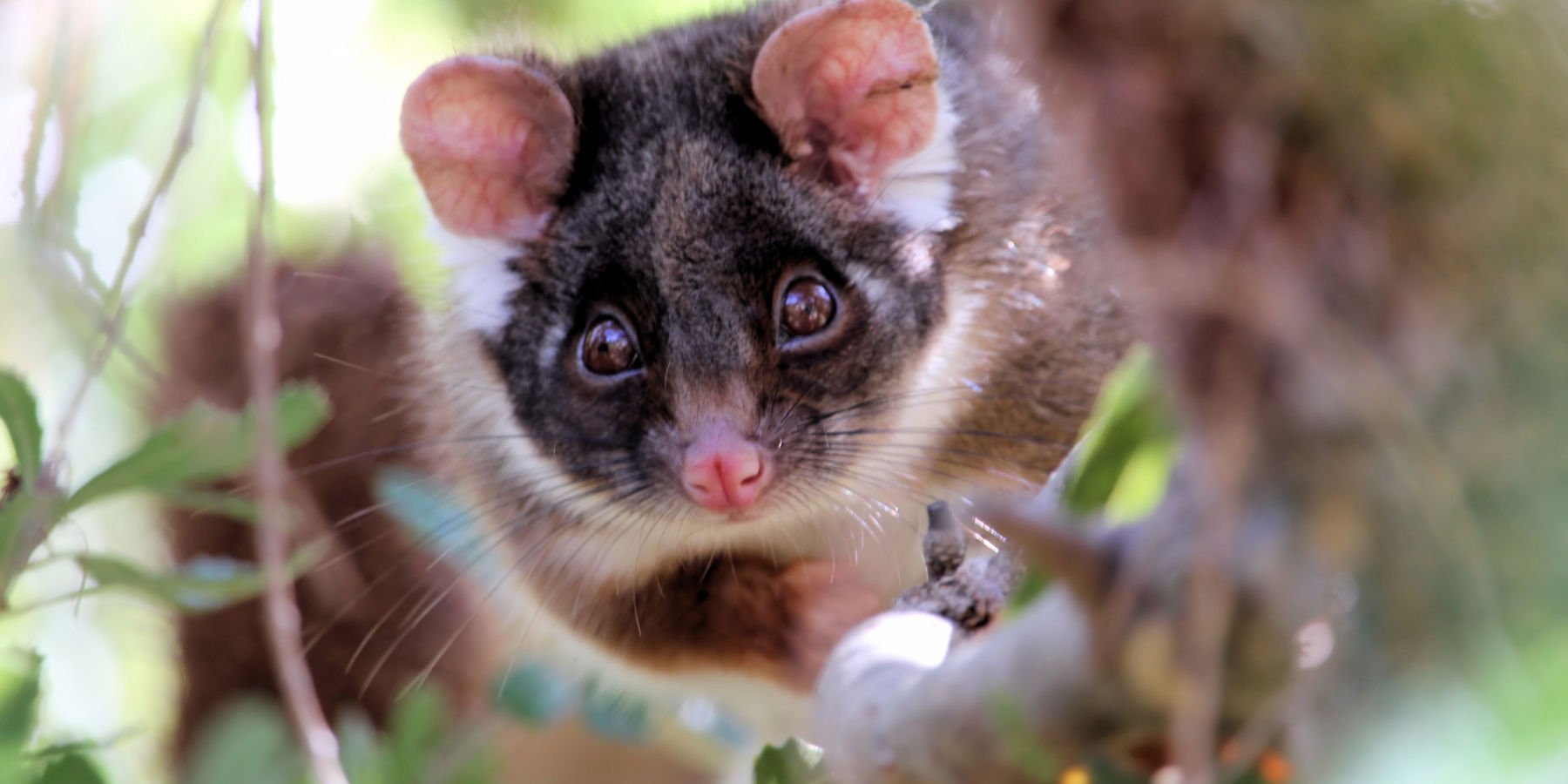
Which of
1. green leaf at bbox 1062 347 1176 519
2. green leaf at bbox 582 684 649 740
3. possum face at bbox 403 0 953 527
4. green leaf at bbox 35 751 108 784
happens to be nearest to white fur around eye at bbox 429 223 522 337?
possum face at bbox 403 0 953 527

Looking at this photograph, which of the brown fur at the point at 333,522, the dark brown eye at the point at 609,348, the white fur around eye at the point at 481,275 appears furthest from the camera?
the brown fur at the point at 333,522

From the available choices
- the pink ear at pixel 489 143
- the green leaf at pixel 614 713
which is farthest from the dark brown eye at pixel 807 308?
the green leaf at pixel 614 713

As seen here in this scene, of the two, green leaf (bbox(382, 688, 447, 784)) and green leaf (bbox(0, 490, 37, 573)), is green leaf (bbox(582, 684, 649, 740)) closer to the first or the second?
green leaf (bbox(382, 688, 447, 784))

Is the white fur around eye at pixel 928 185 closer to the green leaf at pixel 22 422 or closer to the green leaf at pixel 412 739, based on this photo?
the green leaf at pixel 412 739

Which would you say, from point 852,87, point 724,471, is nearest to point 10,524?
point 724,471

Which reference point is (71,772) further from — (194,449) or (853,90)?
(853,90)

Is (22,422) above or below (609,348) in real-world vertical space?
above
